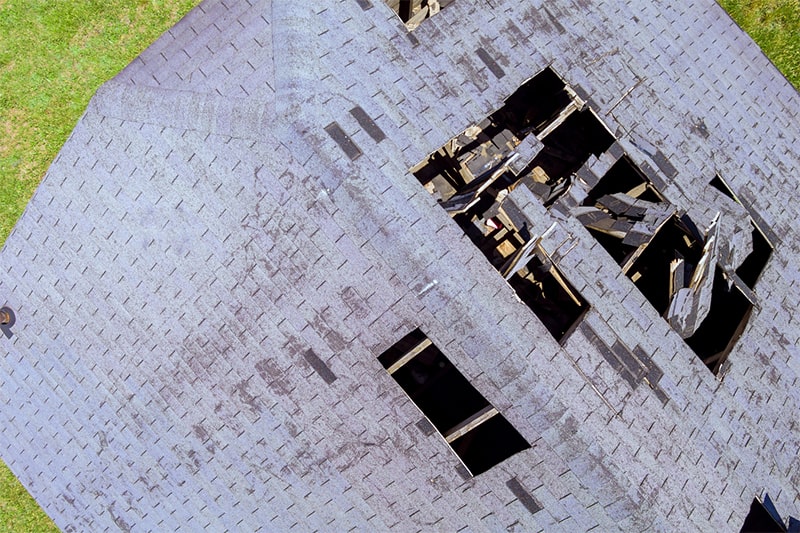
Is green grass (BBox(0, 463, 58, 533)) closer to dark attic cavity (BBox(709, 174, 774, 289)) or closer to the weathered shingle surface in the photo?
the weathered shingle surface

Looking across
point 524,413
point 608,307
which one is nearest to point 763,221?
point 608,307

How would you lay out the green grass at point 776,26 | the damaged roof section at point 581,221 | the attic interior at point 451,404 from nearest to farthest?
1. the damaged roof section at point 581,221
2. the attic interior at point 451,404
3. the green grass at point 776,26

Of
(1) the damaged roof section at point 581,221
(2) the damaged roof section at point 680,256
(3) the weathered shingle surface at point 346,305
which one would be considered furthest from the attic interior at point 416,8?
(2) the damaged roof section at point 680,256

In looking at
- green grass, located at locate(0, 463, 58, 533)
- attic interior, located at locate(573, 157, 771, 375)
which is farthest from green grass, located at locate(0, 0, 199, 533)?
attic interior, located at locate(573, 157, 771, 375)

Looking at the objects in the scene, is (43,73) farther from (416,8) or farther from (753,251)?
(753,251)

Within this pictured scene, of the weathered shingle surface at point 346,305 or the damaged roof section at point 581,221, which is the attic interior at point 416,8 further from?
the damaged roof section at point 581,221

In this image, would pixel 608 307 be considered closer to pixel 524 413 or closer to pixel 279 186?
pixel 524 413
